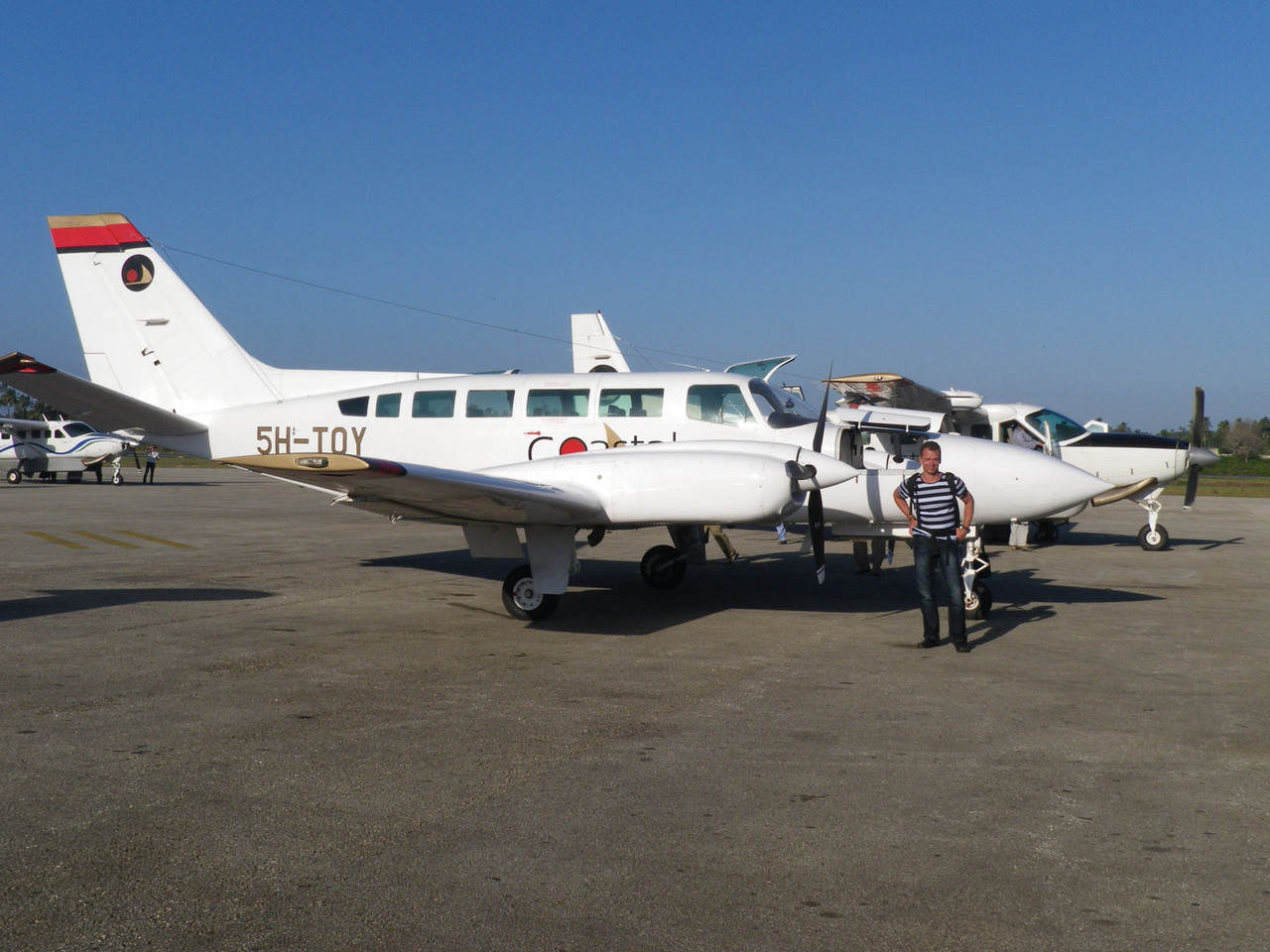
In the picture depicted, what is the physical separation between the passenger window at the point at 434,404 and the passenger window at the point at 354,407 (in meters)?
0.67

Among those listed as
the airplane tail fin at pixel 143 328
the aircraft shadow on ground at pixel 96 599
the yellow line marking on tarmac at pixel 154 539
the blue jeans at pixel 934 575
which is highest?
the airplane tail fin at pixel 143 328

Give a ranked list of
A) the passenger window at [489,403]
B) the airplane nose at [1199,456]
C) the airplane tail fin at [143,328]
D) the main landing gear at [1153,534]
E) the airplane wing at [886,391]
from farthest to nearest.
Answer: the airplane wing at [886,391]
the main landing gear at [1153,534]
the airplane nose at [1199,456]
the airplane tail fin at [143,328]
the passenger window at [489,403]

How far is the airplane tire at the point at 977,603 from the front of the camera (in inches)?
412

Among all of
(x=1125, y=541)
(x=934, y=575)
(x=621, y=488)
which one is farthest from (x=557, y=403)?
(x=1125, y=541)

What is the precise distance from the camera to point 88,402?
1210 cm

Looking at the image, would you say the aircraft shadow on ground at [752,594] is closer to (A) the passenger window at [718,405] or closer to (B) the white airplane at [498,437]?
(B) the white airplane at [498,437]

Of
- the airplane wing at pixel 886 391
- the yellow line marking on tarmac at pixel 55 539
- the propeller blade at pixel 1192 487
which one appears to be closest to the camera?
the yellow line marking on tarmac at pixel 55 539

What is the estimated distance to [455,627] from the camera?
32.3ft

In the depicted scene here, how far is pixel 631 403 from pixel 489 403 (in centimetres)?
188

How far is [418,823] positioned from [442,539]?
14.5m

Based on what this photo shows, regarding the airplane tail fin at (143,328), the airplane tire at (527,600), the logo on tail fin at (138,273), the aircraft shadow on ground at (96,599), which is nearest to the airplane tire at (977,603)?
the airplane tire at (527,600)

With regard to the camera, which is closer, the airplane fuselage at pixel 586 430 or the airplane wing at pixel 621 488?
the airplane wing at pixel 621 488

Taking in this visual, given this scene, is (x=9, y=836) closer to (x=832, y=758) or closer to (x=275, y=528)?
(x=832, y=758)

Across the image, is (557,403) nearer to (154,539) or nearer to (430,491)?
(430,491)
